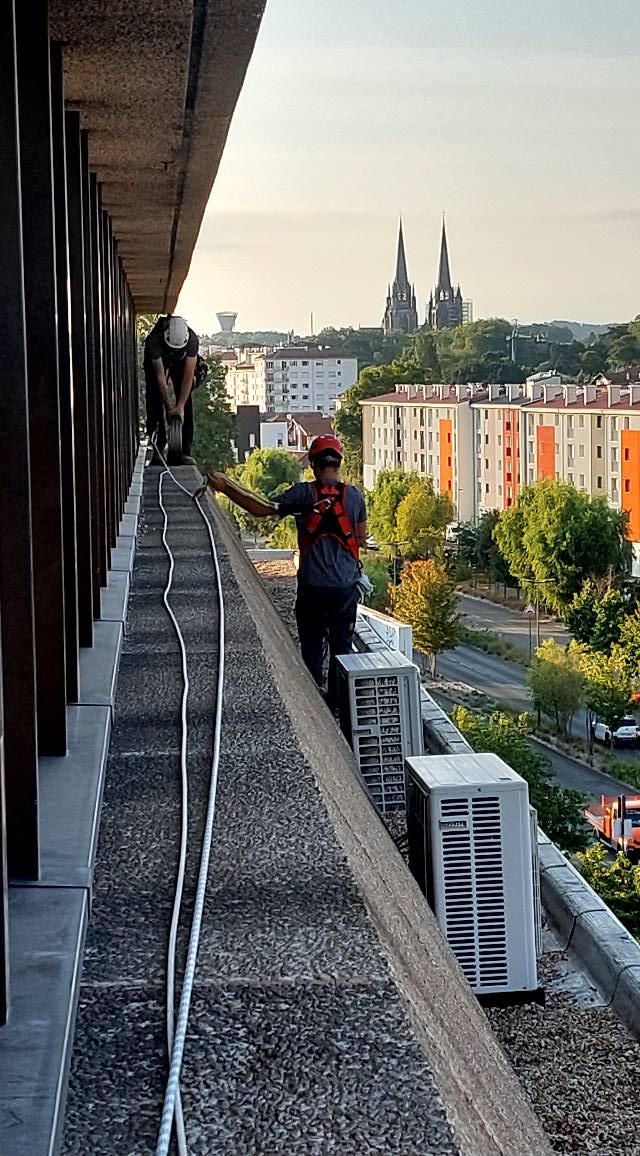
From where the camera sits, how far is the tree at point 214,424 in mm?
58938

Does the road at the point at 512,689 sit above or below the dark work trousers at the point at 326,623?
below

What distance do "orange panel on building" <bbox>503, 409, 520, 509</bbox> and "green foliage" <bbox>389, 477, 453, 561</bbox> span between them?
5.73m

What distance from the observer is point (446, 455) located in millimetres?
109375

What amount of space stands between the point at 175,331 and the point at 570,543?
65615 millimetres

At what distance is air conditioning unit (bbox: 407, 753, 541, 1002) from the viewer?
5.66 m

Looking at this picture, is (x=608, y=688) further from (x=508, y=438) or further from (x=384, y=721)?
(x=384, y=721)

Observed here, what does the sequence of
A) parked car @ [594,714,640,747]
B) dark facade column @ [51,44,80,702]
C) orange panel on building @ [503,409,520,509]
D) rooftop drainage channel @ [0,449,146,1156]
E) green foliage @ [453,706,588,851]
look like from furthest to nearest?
1. orange panel on building @ [503,409,520,509]
2. parked car @ [594,714,640,747]
3. green foliage @ [453,706,588,851]
4. dark facade column @ [51,44,80,702]
5. rooftop drainage channel @ [0,449,146,1156]

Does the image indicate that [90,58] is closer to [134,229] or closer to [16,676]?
[16,676]

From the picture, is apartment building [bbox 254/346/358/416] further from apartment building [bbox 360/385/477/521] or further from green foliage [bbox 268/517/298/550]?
green foliage [bbox 268/517/298/550]

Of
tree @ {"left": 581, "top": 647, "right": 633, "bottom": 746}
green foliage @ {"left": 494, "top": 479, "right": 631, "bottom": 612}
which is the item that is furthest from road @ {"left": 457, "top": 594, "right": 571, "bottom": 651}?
tree @ {"left": 581, "top": 647, "right": 633, "bottom": 746}

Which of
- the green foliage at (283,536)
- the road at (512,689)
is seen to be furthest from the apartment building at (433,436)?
the green foliage at (283,536)

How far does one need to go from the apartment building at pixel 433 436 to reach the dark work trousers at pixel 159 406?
8881 centimetres

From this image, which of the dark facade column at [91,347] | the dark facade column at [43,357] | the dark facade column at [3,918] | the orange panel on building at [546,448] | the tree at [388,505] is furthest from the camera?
the tree at [388,505]

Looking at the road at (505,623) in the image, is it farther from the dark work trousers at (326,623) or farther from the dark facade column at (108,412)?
the dark work trousers at (326,623)
